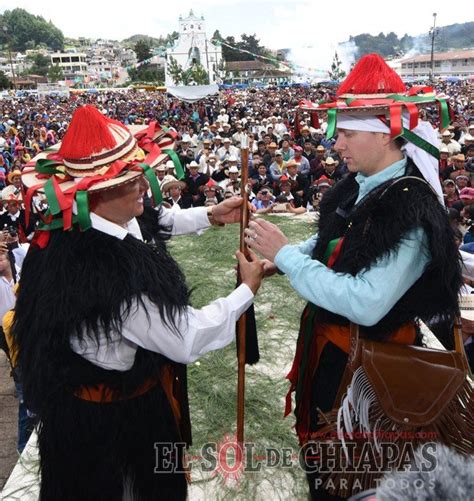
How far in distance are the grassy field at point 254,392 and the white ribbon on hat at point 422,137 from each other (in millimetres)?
1240

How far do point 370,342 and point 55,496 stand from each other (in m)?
1.58

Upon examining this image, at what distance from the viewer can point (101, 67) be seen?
458ft

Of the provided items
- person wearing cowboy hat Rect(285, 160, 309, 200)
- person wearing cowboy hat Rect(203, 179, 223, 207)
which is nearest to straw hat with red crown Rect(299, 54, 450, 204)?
person wearing cowboy hat Rect(203, 179, 223, 207)

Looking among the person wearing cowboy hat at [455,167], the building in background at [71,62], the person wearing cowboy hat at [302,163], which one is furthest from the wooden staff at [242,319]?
the building in background at [71,62]

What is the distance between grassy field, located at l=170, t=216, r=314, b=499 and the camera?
2754 mm

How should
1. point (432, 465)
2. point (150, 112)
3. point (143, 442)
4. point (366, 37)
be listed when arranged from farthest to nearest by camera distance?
point (366, 37) < point (150, 112) < point (143, 442) < point (432, 465)

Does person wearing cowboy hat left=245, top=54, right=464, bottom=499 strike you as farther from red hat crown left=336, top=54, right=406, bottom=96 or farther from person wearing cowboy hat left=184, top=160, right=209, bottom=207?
person wearing cowboy hat left=184, top=160, right=209, bottom=207

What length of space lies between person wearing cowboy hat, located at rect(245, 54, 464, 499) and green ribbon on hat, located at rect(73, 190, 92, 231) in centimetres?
79

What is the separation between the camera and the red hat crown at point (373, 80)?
2.17 metres

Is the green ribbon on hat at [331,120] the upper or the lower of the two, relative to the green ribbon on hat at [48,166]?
upper

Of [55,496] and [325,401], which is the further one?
[325,401]

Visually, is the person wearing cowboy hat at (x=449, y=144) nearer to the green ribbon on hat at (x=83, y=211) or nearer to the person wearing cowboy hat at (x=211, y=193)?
the person wearing cowboy hat at (x=211, y=193)

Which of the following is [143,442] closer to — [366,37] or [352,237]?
[352,237]

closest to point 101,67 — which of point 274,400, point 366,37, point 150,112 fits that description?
point 366,37
